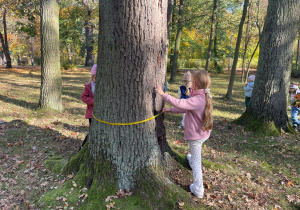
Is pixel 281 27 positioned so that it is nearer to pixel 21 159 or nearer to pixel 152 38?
pixel 152 38

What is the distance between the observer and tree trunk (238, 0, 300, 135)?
5797 mm

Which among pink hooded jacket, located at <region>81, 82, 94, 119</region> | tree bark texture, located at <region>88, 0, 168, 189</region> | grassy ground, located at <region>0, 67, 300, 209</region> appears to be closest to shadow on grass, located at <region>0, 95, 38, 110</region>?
grassy ground, located at <region>0, 67, 300, 209</region>

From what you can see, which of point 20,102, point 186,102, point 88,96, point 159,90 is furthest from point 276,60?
point 20,102

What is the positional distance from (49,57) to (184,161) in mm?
5880

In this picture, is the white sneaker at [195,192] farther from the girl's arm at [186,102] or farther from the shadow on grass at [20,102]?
the shadow on grass at [20,102]

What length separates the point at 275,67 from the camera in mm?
5902

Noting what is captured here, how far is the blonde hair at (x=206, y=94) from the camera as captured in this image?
116 inches

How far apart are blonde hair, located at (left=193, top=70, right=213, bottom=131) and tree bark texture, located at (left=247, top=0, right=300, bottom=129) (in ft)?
13.0

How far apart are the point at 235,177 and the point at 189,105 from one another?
190cm

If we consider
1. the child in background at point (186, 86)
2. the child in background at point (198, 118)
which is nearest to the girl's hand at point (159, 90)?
the child in background at point (198, 118)

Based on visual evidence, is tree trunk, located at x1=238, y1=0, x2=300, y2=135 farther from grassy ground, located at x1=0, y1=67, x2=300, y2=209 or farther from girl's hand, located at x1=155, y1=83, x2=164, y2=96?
girl's hand, located at x1=155, y1=83, x2=164, y2=96

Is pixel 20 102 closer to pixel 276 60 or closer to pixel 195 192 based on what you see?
pixel 195 192

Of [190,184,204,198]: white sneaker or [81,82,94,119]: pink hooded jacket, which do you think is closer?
[190,184,204,198]: white sneaker

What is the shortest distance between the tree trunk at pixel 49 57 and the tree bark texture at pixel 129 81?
5.01 m
